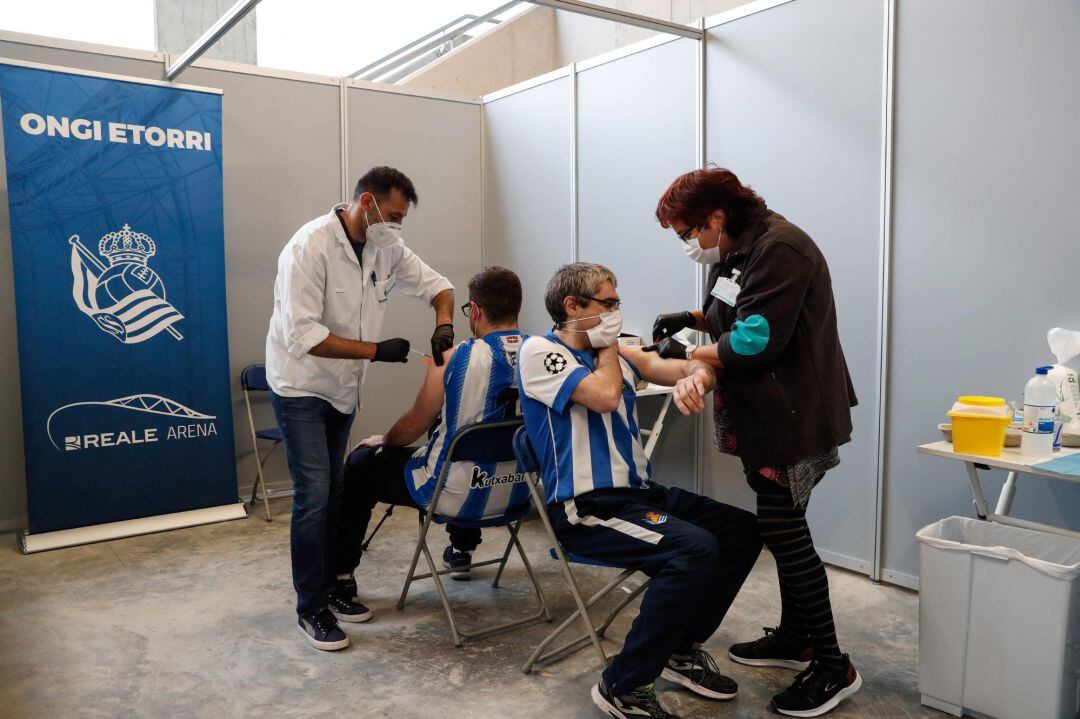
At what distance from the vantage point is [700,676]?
2.38 meters

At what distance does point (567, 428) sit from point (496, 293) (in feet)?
2.30

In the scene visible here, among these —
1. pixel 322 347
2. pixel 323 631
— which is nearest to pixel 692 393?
pixel 322 347

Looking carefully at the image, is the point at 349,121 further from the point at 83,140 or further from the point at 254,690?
the point at 254,690

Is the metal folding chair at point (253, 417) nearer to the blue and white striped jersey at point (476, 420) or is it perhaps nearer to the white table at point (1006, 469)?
the blue and white striped jersey at point (476, 420)

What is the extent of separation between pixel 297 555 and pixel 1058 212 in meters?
2.80

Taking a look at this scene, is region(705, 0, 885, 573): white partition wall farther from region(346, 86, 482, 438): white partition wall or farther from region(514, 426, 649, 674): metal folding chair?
region(346, 86, 482, 438): white partition wall

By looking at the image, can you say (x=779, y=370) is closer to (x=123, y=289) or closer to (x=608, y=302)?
(x=608, y=302)

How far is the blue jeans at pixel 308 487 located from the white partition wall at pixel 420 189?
2.23 meters

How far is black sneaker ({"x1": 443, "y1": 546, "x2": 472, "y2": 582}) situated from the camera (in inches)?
134

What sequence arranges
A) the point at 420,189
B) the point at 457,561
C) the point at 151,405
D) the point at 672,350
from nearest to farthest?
1. the point at 672,350
2. the point at 457,561
3. the point at 151,405
4. the point at 420,189

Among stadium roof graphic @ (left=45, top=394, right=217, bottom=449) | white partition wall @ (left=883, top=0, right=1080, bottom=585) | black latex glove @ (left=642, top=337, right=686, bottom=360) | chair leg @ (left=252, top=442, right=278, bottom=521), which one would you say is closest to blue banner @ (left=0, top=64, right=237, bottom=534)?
stadium roof graphic @ (left=45, top=394, right=217, bottom=449)

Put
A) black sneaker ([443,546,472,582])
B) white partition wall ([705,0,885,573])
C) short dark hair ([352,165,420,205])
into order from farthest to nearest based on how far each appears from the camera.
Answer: black sneaker ([443,546,472,582]) < white partition wall ([705,0,885,573]) < short dark hair ([352,165,420,205])

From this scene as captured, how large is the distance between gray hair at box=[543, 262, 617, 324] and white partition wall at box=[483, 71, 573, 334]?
238cm

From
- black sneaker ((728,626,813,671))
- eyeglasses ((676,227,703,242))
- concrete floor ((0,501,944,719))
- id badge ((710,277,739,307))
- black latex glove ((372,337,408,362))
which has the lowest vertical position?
concrete floor ((0,501,944,719))
